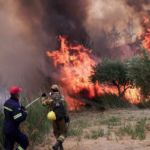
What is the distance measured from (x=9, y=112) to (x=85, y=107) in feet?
51.6

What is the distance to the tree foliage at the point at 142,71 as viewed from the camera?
9859 millimetres

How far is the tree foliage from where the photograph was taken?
32.3 feet

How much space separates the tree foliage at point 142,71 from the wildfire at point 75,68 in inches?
394

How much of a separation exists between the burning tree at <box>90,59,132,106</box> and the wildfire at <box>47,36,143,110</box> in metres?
1.06

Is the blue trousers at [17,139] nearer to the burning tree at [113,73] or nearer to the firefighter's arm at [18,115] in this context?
the firefighter's arm at [18,115]

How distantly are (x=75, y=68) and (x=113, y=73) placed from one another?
631 centimetres

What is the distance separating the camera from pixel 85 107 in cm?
1998

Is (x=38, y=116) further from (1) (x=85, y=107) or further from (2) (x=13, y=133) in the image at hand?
(1) (x=85, y=107)

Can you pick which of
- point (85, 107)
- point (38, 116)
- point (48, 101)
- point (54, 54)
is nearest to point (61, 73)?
point (54, 54)

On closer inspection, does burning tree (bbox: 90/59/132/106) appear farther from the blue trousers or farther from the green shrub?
the blue trousers

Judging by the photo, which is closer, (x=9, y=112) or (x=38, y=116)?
(x=9, y=112)

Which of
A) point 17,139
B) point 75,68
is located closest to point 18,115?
point 17,139

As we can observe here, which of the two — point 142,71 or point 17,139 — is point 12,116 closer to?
point 17,139

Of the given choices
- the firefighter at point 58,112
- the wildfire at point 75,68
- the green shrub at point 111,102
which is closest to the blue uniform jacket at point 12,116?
the firefighter at point 58,112
